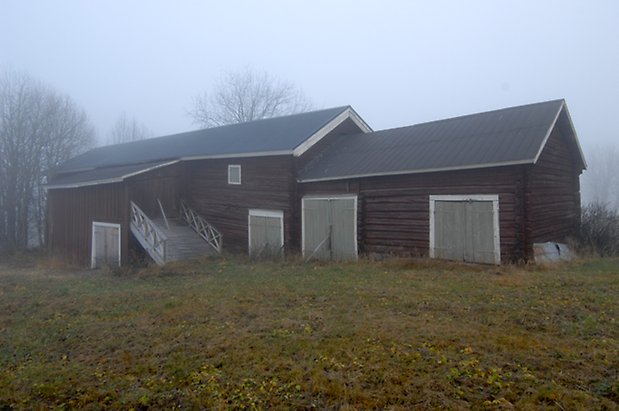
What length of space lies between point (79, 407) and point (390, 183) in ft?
40.7

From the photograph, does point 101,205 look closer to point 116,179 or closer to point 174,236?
point 116,179

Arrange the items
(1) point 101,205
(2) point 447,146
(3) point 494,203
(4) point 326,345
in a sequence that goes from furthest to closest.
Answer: (1) point 101,205
(2) point 447,146
(3) point 494,203
(4) point 326,345

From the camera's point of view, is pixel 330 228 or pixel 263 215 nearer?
pixel 330 228

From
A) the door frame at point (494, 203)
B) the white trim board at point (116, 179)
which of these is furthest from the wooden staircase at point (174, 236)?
the door frame at point (494, 203)

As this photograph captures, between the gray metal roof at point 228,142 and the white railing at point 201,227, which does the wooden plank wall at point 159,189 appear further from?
the gray metal roof at point 228,142

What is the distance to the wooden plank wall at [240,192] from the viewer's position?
18.1m

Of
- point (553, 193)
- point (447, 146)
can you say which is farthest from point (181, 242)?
point (553, 193)

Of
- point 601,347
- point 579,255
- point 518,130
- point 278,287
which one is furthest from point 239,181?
point 601,347

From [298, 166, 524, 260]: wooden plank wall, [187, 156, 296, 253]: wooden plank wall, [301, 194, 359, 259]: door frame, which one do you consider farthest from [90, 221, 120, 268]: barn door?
[298, 166, 524, 260]: wooden plank wall

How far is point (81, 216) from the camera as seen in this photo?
22.8m

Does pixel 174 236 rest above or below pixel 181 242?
above

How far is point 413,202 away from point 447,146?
2.24 m

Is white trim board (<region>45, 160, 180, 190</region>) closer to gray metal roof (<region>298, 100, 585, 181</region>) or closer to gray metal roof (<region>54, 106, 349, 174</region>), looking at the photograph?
gray metal roof (<region>54, 106, 349, 174</region>)

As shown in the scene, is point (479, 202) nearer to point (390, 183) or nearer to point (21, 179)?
point (390, 183)
